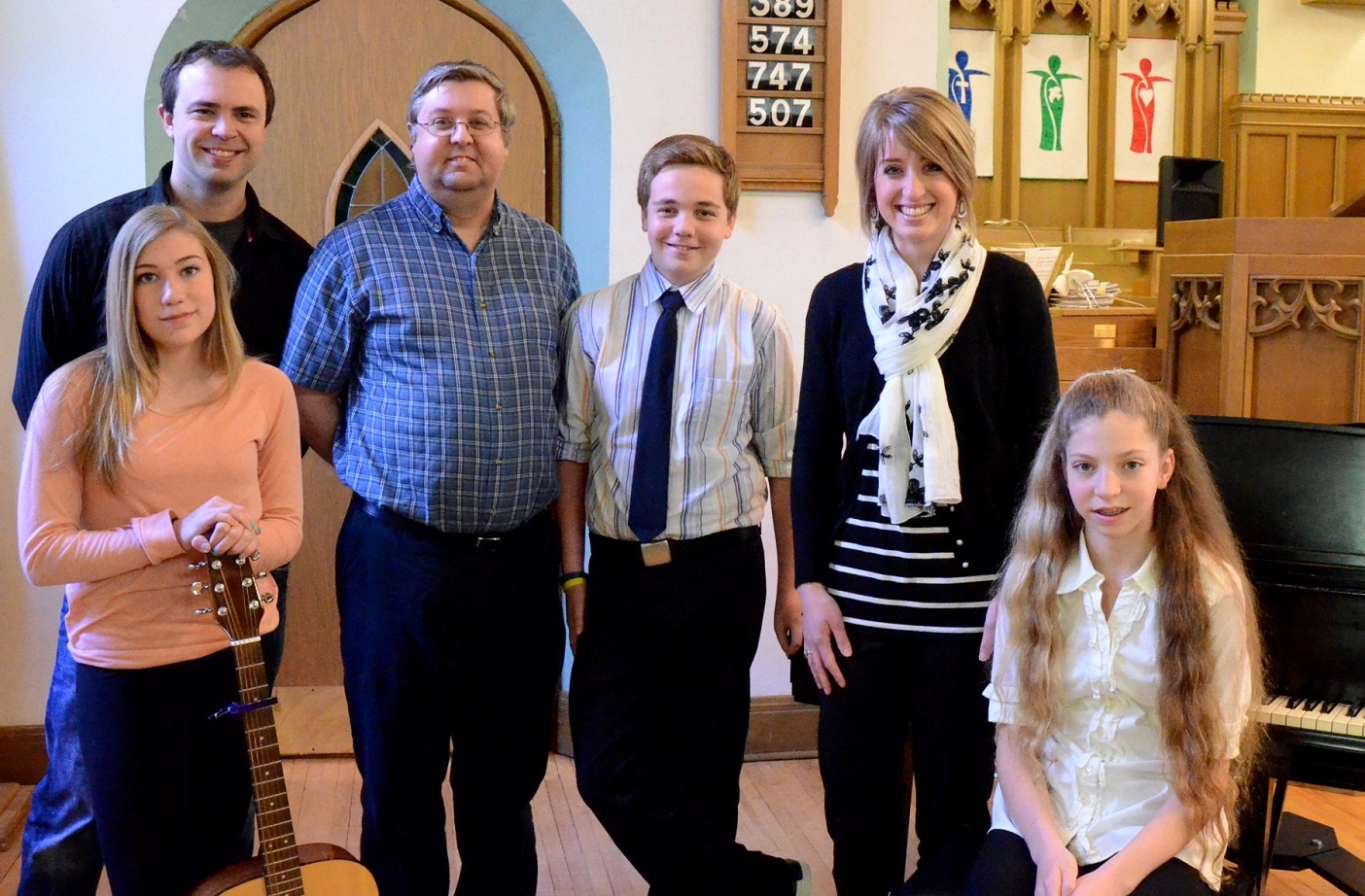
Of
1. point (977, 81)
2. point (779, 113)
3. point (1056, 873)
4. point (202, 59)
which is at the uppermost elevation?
point (977, 81)

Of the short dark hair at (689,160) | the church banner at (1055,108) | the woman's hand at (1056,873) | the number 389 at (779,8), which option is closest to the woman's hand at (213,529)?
the short dark hair at (689,160)

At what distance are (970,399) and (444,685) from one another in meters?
1.05

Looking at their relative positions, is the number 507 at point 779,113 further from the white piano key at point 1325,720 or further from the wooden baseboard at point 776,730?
the white piano key at point 1325,720

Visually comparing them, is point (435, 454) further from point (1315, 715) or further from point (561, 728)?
point (561, 728)

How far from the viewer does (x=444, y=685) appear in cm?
222

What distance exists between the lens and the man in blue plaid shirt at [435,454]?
7.11 feet

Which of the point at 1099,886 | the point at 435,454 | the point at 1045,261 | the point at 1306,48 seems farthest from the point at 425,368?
the point at 1306,48

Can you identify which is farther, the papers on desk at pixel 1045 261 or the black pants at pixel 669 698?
the papers on desk at pixel 1045 261

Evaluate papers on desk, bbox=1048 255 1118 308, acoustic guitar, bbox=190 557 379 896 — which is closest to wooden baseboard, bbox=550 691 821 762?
acoustic guitar, bbox=190 557 379 896

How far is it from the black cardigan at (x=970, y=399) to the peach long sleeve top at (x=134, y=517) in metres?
0.88

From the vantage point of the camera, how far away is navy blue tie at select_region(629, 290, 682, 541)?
2.21 meters

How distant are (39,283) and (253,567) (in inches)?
27.3

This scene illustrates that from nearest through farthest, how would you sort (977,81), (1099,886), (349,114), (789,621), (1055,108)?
1. (1099,886)
2. (789,621)
3. (349,114)
4. (977,81)
5. (1055,108)

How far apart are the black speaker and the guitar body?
494 centimetres
